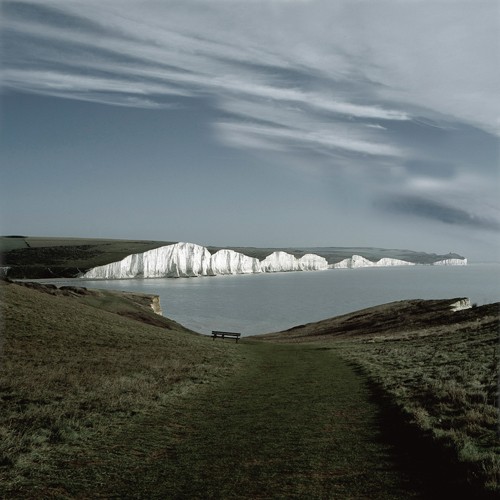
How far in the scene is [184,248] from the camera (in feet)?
531

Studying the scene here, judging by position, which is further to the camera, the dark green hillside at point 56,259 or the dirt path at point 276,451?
the dark green hillside at point 56,259

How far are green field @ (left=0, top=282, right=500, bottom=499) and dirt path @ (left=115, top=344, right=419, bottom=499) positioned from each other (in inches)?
1.2

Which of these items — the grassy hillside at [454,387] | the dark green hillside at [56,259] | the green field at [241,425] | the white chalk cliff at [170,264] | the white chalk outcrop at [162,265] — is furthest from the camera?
the dark green hillside at [56,259]

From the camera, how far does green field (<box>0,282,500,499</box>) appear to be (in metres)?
5.90

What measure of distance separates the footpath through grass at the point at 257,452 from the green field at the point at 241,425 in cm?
3

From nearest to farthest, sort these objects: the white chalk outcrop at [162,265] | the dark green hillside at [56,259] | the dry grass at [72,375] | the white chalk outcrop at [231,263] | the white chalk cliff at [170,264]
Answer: the dry grass at [72,375] < the white chalk outcrop at [162,265] < the white chalk cliff at [170,264] < the dark green hillside at [56,259] < the white chalk outcrop at [231,263]

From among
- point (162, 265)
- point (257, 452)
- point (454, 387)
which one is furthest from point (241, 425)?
point (162, 265)

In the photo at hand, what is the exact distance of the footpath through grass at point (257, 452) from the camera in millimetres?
5758

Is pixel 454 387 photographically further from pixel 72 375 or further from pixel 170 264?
pixel 170 264

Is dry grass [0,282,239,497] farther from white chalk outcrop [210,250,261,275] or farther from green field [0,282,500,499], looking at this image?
white chalk outcrop [210,250,261,275]

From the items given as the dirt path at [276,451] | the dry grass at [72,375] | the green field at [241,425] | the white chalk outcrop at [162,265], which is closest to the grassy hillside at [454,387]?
the green field at [241,425]

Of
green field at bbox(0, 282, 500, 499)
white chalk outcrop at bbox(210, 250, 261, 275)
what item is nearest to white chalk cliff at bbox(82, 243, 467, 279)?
white chalk outcrop at bbox(210, 250, 261, 275)

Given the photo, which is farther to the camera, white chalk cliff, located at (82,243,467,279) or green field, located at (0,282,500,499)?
white chalk cliff, located at (82,243,467,279)

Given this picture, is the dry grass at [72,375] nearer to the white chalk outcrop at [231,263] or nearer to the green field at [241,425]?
the green field at [241,425]
